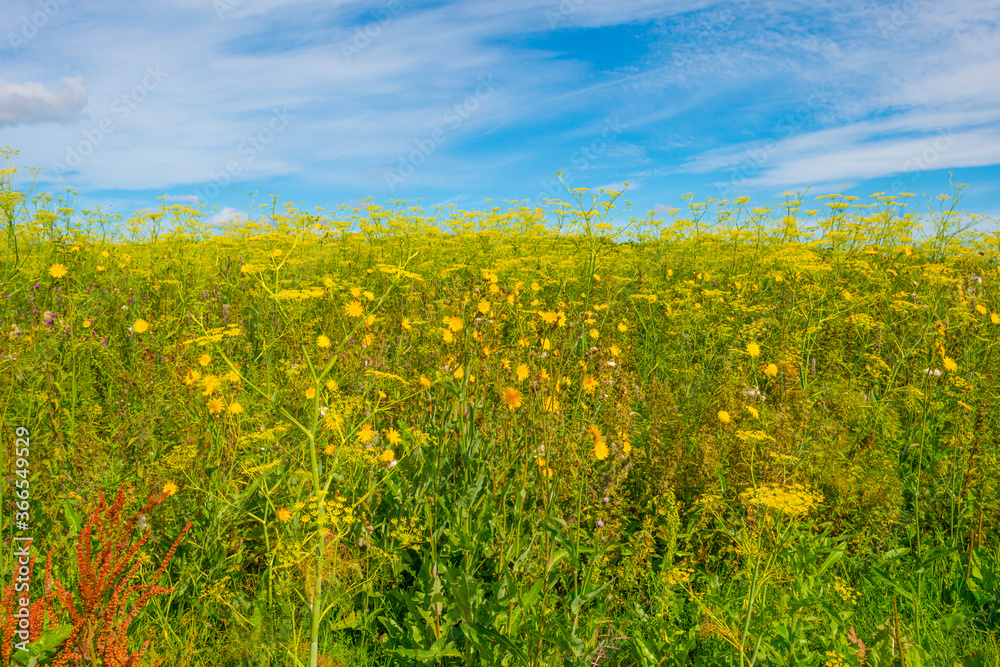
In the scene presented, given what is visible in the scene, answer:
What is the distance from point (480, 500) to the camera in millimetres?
2006

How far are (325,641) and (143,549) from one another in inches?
33.3

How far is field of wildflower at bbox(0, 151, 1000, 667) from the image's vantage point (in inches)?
62.3

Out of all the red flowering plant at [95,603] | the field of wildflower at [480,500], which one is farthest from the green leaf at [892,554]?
the red flowering plant at [95,603]

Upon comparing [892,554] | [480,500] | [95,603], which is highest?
[95,603]

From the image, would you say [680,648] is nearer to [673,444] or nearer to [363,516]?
[673,444]

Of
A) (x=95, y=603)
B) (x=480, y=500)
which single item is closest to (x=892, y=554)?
(x=480, y=500)

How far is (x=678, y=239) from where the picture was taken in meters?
7.69

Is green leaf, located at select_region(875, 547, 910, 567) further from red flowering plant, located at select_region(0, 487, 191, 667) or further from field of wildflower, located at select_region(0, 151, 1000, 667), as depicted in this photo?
red flowering plant, located at select_region(0, 487, 191, 667)

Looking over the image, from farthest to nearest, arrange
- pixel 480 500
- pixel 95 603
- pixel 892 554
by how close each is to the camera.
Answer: pixel 892 554 < pixel 480 500 < pixel 95 603

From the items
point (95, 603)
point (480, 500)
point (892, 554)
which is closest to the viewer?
point (95, 603)

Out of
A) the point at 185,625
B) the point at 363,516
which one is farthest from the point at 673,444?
the point at 185,625

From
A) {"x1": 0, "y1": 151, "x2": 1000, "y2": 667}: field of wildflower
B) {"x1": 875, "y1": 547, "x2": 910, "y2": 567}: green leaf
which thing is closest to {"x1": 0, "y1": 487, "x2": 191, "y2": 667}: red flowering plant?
{"x1": 0, "y1": 151, "x2": 1000, "y2": 667}: field of wildflower

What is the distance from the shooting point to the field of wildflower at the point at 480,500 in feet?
5.19

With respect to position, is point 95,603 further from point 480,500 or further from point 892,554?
point 892,554
